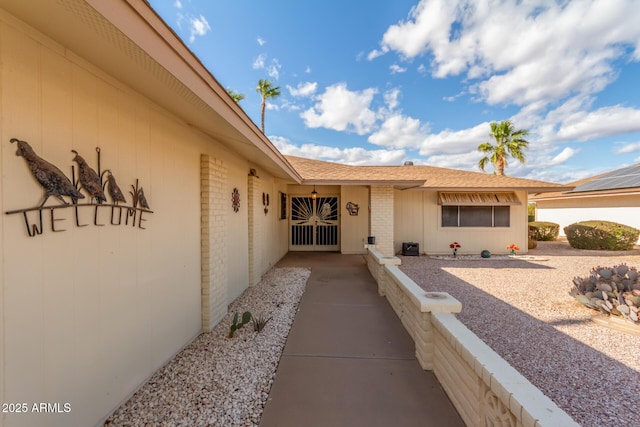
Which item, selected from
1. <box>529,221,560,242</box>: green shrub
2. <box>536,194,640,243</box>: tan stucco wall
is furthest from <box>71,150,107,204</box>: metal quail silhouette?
<box>536,194,640,243</box>: tan stucco wall

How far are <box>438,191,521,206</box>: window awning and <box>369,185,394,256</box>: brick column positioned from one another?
108 inches

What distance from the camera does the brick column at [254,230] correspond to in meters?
5.97

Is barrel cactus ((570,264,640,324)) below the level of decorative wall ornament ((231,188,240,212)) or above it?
below

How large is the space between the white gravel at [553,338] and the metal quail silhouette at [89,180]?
436 centimetres

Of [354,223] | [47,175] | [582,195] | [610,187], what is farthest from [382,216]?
[610,187]

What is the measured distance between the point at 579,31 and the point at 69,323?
11.6 m

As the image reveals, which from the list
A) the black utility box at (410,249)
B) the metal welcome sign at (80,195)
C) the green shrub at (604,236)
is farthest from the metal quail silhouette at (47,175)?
the green shrub at (604,236)

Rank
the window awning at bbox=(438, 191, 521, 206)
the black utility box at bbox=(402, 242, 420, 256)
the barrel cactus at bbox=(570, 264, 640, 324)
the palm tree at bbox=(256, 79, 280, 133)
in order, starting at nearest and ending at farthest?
1. the barrel cactus at bbox=(570, 264, 640, 324)
2. the black utility box at bbox=(402, 242, 420, 256)
3. the window awning at bbox=(438, 191, 521, 206)
4. the palm tree at bbox=(256, 79, 280, 133)

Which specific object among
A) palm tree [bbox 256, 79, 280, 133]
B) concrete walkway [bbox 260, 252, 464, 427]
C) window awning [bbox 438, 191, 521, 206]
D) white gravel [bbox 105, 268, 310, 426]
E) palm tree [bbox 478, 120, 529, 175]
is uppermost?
palm tree [bbox 256, 79, 280, 133]

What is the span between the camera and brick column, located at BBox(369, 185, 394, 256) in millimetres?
9023

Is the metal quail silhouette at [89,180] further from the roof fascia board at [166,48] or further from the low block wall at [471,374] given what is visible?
the low block wall at [471,374]

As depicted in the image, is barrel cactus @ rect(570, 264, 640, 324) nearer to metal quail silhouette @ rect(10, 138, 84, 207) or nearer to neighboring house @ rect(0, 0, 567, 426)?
neighboring house @ rect(0, 0, 567, 426)

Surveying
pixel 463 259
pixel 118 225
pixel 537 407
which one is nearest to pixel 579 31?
pixel 463 259

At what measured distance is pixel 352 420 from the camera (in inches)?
85.0
